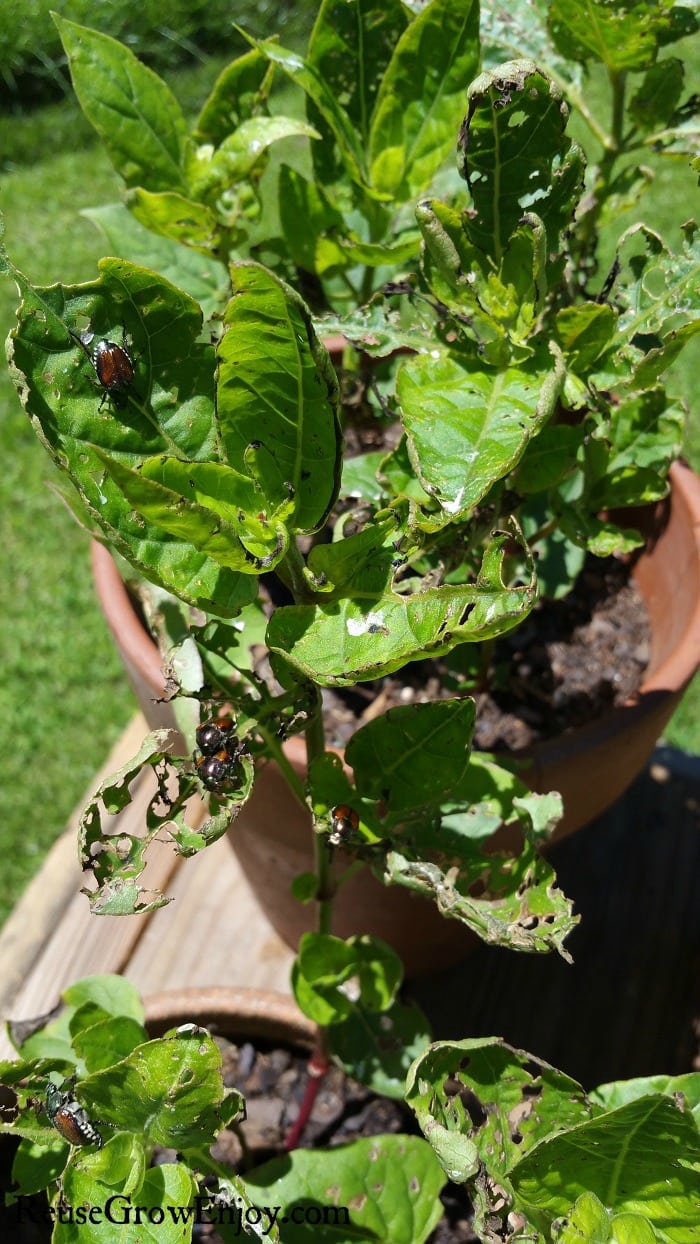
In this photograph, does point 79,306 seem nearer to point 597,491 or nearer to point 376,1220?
point 597,491

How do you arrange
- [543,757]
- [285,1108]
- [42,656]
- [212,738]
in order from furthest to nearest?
[42,656] < [285,1108] < [543,757] < [212,738]

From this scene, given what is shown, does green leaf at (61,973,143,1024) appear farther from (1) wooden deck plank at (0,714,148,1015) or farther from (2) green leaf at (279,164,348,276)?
(2) green leaf at (279,164,348,276)

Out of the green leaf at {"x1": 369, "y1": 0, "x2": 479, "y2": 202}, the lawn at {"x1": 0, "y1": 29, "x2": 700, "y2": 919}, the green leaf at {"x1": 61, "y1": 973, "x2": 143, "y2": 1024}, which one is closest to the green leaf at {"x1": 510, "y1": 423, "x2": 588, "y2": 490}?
the green leaf at {"x1": 369, "y1": 0, "x2": 479, "y2": 202}

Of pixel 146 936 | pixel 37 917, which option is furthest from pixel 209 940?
pixel 37 917

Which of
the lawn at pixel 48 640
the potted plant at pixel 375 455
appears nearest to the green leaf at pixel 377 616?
the potted plant at pixel 375 455

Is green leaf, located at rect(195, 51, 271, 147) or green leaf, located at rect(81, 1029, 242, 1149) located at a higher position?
green leaf, located at rect(195, 51, 271, 147)

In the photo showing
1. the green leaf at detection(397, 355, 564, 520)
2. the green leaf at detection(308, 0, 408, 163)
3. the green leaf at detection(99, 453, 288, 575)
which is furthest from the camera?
the green leaf at detection(308, 0, 408, 163)

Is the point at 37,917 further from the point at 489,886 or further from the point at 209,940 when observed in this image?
the point at 489,886
